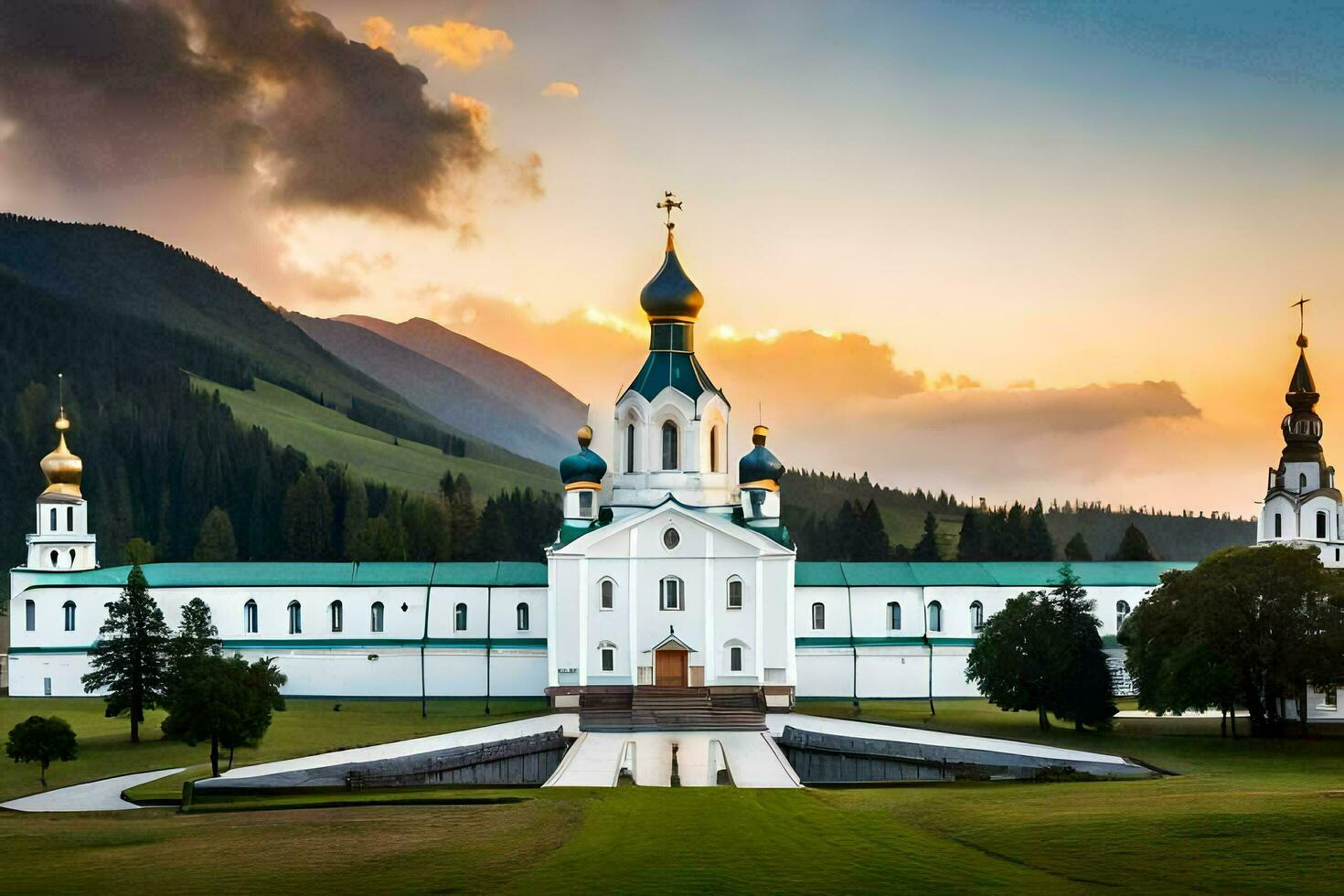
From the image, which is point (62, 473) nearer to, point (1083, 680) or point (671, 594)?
point (671, 594)

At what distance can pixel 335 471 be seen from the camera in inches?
5492

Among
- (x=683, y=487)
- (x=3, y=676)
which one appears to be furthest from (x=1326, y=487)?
(x=3, y=676)

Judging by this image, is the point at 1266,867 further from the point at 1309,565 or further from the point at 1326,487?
the point at 1326,487

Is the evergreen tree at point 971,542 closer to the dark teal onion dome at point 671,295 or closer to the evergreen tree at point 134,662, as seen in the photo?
the dark teal onion dome at point 671,295

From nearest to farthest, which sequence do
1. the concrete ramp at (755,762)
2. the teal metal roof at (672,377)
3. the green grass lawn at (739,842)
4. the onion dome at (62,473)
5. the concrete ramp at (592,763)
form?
the green grass lawn at (739,842) → the concrete ramp at (755,762) → the concrete ramp at (592,763) → the teal metal roof at (672,377) → the onion dome at (62,473)

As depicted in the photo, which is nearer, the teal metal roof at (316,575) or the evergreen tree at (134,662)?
the evergreen tree at (134,662)

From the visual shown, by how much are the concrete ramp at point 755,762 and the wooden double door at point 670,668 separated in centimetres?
781

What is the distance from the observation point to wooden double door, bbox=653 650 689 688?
63.4m

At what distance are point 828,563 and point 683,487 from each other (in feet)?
31.5

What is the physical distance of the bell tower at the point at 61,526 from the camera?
75.4 metres

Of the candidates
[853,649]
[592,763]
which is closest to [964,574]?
[853,649]

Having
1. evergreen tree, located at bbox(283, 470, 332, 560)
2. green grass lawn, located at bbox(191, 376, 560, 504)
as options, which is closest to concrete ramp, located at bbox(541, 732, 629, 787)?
evergreen tree, located at bbox(283, 470, 332, 560)

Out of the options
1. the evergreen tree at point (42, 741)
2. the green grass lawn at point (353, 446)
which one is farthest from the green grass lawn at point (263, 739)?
the green grass lawn at point (353, 446)

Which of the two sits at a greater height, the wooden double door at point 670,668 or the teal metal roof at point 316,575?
the teal metal roof at point 316,575
